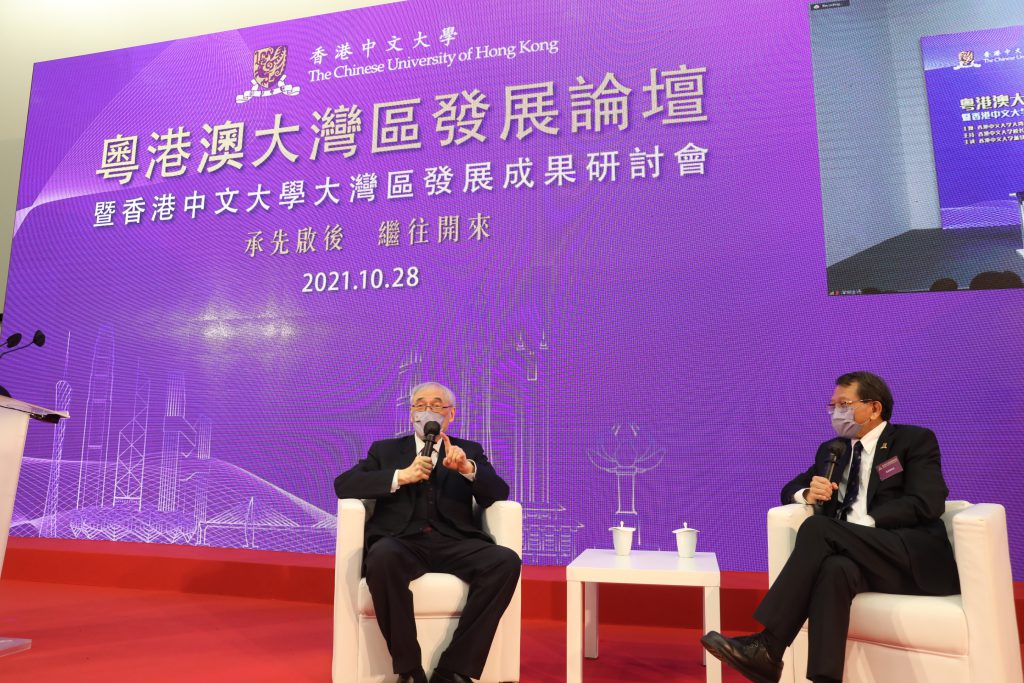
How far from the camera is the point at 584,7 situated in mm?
4223

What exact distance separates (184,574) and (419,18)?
3.35m

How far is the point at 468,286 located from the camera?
13.6ft

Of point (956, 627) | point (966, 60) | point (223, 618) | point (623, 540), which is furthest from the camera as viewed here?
point (966, 60)

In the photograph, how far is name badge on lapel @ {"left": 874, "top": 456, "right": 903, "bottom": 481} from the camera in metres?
2.46

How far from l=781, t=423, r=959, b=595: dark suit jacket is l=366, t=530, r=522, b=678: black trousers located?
3.60ft

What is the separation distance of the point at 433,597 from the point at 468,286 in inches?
81.4

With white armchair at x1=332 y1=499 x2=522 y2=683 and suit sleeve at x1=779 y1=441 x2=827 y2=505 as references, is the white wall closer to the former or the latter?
white armchair at x1=332 y1=499 x2=522 y2=683

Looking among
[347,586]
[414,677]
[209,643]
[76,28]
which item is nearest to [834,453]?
[414,677]

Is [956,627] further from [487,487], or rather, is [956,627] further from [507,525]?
[487,487]

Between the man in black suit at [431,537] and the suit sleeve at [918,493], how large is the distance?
3.81 ft

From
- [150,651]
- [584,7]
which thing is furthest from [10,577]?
[584,7]

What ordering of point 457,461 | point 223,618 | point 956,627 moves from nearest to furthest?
point 956,627 → point 457,461 → point 223,618

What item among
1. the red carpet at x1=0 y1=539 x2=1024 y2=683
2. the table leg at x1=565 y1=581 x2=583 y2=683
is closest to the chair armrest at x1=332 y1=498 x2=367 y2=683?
the red carpet at x1=0 y1=539 x2=1024 y2=683

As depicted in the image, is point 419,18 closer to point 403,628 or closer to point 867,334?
point 867,334
